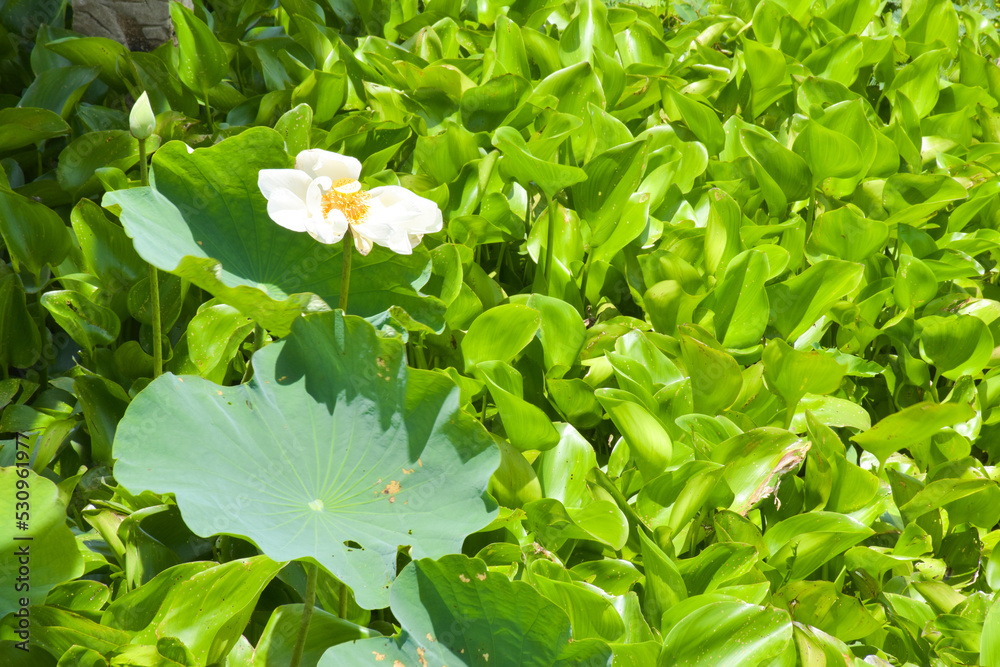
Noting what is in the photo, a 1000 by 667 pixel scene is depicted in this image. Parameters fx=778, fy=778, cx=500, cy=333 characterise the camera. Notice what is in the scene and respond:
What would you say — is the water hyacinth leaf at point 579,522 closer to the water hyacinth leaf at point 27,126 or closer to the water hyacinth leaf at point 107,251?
the water hyacinth leaf at point 107,251

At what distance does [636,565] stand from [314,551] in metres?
0.51

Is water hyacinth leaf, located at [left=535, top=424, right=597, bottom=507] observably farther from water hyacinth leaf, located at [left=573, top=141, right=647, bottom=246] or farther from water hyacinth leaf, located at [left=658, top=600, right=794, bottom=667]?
water hyacinth leaf, located at [left=573, top=141, right=647, bottom=246]

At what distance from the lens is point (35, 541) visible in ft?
2.71

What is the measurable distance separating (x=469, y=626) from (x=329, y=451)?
0.89 ft

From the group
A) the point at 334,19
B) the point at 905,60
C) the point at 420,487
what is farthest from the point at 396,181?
the point at 905,60

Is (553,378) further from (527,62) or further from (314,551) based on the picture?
(527,62)

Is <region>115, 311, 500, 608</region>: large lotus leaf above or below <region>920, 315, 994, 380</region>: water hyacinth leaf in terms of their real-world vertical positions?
above

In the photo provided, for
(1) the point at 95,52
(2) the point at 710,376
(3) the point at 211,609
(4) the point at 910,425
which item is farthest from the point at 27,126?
(4) the point at 910,425

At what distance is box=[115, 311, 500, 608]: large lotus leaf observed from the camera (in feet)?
2.71

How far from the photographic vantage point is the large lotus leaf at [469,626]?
2.58 feet

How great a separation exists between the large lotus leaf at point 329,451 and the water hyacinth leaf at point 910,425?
788 mm

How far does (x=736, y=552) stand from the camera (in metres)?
1.05

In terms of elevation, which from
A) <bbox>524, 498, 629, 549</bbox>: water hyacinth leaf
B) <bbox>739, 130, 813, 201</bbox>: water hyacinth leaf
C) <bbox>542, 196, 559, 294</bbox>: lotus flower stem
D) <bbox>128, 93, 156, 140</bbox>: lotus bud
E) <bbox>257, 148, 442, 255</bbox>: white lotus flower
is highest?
<bbox>128, 93, 156, 140</bbox>: lotus bud

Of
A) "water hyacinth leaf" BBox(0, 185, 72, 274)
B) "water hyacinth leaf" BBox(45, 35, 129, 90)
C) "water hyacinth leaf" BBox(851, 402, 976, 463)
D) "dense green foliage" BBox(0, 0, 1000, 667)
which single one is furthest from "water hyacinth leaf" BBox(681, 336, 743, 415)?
"water hyacinth leaf" BBox(45, 35, 129, 90)
